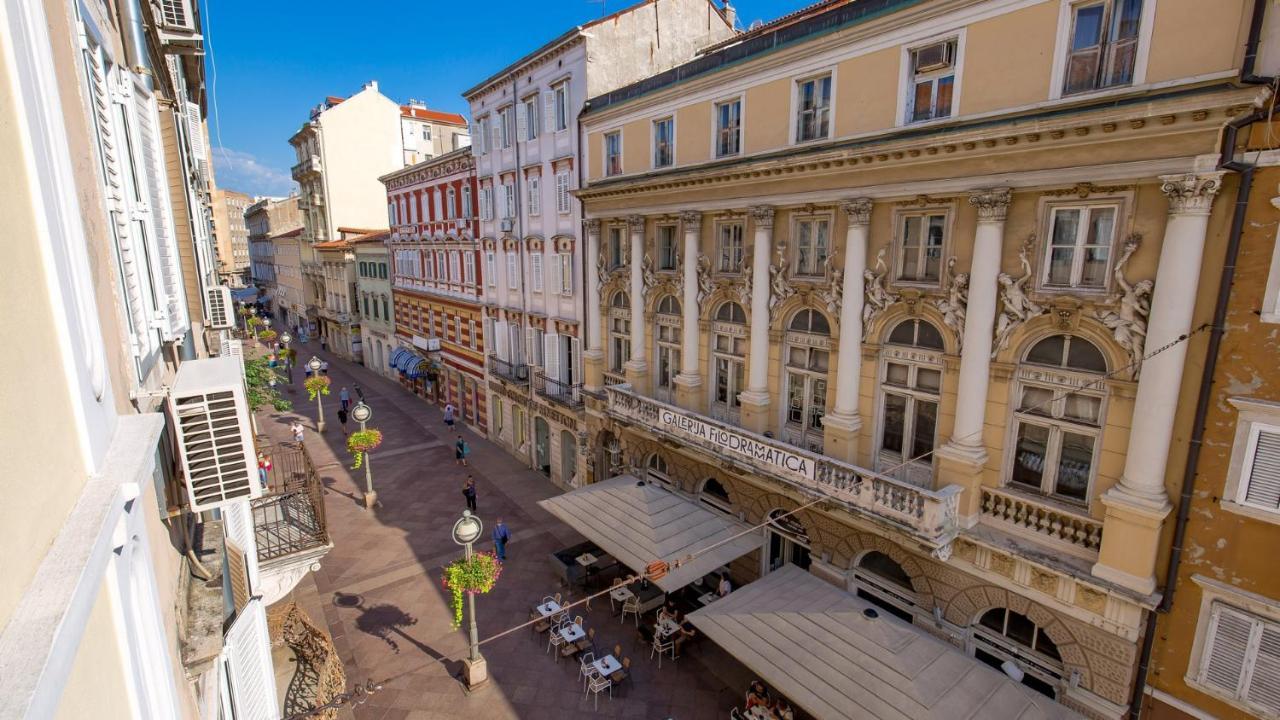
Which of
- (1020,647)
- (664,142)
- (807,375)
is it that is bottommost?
(1020,647)

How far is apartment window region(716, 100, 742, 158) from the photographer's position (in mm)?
15562

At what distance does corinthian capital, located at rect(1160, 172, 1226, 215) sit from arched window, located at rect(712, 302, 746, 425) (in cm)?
870

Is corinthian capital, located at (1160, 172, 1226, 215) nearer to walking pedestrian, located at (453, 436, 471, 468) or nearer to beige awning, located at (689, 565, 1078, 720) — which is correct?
beige awning, located at (689, 565, 1078, 720)

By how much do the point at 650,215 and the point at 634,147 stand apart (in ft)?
8.43

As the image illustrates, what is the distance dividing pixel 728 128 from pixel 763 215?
9.77 feet

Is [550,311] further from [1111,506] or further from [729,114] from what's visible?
[1111,506]

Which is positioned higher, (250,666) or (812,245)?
(812,245)

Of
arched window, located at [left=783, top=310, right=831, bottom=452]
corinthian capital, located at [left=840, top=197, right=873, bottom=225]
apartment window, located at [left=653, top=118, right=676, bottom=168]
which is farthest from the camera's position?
apartment window, located at [left=653, top=118, right=676, bottom=168]

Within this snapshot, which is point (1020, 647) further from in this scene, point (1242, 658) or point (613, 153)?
point (613, 153)

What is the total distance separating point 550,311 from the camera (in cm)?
2398

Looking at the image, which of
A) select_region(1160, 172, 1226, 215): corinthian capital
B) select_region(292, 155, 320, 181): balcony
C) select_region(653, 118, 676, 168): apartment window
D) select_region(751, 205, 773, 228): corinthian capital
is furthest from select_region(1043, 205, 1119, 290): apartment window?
select_region(292, 155, 320, 181): balcony

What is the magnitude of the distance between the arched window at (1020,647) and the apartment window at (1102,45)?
9343 millimetres

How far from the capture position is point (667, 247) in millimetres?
18062

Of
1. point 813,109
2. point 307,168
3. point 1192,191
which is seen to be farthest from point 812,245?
point 307,168
